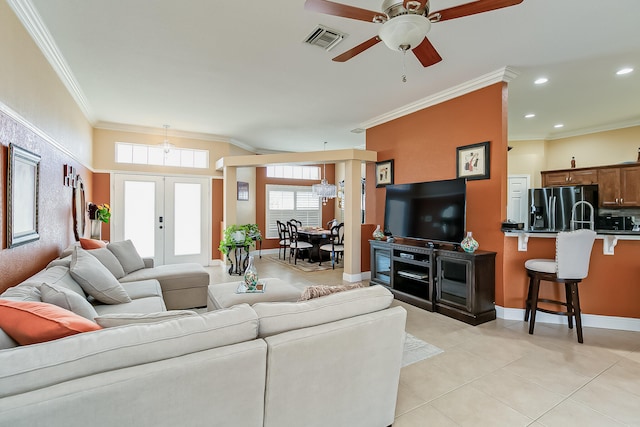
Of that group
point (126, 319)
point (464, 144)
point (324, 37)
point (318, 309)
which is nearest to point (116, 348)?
point (126, 319)

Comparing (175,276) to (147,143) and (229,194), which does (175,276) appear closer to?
(229,194)

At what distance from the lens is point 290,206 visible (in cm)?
916

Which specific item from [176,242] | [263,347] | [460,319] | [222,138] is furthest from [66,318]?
[222,138]

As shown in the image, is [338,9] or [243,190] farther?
[243,190]

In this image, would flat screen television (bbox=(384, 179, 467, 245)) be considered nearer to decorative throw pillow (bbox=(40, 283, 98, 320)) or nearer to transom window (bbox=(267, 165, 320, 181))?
decorative throw pillow (bbox=(40, 283, 98, 320))

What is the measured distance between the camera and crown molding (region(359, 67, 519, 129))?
3643 mm

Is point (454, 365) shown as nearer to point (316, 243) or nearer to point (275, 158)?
point (275, 158)

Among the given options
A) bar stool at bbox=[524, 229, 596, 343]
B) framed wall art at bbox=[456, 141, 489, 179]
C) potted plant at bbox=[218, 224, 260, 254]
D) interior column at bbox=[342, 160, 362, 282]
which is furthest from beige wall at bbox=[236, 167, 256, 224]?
bar stool at bbox=[524, 229, 596, 343]

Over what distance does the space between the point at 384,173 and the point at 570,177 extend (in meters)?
4.07

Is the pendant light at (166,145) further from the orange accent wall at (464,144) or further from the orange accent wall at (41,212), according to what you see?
the orange accent wall at (464,144)

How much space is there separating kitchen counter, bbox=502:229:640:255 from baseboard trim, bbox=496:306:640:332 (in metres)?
0.74

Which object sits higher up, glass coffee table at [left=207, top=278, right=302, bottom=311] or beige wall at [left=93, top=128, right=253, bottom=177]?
beige wall at [left=93, top=128, right=253, bottom=177]

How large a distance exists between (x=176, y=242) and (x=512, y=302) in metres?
6.27

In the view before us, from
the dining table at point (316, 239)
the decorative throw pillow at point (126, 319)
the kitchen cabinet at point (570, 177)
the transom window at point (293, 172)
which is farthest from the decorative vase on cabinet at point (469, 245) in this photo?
the transom window at point (293, 172)
